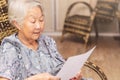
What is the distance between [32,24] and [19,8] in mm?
123

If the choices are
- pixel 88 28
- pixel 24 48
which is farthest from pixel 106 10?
pixel 24 48

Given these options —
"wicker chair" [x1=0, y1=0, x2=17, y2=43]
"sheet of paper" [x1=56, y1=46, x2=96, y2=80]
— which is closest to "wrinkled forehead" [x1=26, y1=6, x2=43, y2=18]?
"sheet of paper" [x1=56, y1=46, x2=96, y2=80]

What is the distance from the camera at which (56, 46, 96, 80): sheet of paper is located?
4.76 ft

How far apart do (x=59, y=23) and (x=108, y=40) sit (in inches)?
34.3

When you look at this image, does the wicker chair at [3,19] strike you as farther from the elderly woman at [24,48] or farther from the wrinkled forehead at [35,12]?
the wrinkled forehead at [35,12]

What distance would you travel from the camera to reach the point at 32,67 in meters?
1.63

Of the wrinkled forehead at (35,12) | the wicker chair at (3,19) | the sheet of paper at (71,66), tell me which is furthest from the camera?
the wicker chair at (3,19)

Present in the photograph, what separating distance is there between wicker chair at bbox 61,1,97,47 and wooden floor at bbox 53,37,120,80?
0.61ft

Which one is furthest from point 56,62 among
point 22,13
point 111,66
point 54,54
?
point 111,66

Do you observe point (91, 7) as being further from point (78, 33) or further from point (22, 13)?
point (22, 13)

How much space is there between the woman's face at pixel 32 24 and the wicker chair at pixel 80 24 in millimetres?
2425

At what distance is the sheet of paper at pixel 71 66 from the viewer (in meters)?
1.45

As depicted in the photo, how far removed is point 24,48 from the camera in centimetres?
163

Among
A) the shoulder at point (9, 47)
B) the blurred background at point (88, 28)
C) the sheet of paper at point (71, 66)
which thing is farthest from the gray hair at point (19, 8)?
the blurred background at point (88, 28)
